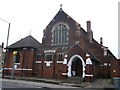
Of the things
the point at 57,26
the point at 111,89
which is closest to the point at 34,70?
the point at 57,26

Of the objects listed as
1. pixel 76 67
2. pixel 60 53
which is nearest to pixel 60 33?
pixel 60 53

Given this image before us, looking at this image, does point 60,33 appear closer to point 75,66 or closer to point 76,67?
point 75,66

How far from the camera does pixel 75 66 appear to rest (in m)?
26.1

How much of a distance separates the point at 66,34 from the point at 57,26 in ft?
9.14

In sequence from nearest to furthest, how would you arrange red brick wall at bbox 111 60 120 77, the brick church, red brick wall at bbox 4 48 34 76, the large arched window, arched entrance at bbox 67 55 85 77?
1. red brick wall at bbox 111 60 120 77
2. arched entrance at bbox 67 55 85 77
3. the brick church
4. the large arched window
5. red brick wall at bbox 4 48 34 76

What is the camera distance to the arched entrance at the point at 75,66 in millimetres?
24366

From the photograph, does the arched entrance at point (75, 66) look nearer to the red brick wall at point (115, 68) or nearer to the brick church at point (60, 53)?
the brick church at point (60, 53)

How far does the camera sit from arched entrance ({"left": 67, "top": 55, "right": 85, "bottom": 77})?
959 inches

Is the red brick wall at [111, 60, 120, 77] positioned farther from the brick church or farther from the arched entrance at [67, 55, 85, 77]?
the arched entrance at [67, 55, 85, 77]

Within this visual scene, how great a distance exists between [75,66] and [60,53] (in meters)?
3.70

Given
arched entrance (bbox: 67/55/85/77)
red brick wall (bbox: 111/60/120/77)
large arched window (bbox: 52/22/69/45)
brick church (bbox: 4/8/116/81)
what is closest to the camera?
red brick wall (bbox: 111/60/120/77)

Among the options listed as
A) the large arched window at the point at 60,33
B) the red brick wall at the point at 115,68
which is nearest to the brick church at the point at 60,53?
the large arched window at the point at 60,33

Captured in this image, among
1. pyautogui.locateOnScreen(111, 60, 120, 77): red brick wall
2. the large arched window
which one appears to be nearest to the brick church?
the large arched window

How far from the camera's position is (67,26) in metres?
28.0
